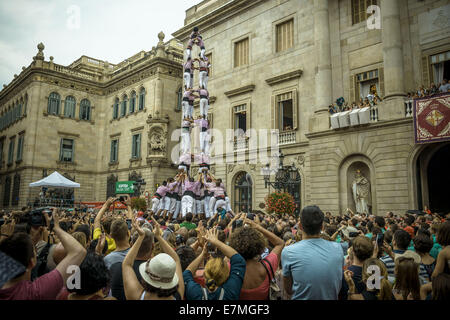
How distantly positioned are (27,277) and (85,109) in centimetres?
3790

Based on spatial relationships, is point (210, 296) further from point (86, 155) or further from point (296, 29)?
point (86, 155)

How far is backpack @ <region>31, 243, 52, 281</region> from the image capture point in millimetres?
3788

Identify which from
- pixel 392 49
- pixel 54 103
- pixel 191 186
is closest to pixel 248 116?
pixel 392 49

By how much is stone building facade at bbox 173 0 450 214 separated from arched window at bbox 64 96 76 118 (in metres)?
17.9

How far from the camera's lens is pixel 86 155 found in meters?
36.6

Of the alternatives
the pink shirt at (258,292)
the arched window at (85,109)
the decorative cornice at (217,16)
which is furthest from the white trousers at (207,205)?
the arched window at (85,109)

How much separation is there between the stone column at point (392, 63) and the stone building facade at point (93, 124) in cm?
1994

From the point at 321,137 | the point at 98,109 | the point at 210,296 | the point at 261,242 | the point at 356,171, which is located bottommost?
the point at 210,296

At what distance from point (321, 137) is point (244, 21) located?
1184 cm

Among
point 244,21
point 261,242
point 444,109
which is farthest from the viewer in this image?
point 244,21

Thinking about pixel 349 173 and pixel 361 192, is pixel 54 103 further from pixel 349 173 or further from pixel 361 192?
pixel 361 192

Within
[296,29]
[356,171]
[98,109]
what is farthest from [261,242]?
[98,109]

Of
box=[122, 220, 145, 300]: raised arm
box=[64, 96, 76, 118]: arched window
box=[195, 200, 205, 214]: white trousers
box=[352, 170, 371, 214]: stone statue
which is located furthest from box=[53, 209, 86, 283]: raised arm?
box=[64, 96, 76, 118]: arched window

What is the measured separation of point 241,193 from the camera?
23766 mm
